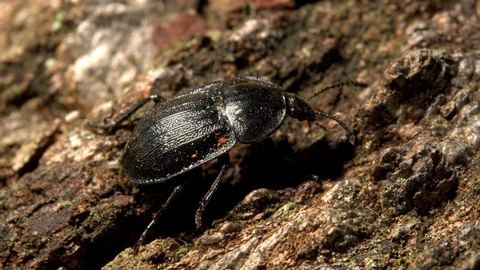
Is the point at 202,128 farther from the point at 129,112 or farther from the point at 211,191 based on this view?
the point at 129,112

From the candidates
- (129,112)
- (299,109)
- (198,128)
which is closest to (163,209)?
(198,128)

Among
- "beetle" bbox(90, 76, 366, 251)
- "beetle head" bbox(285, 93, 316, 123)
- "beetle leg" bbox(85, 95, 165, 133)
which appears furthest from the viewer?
"beetle leg" bbox(85, 95, 165, 133)

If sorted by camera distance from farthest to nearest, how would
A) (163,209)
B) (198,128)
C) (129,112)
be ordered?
(129,112) → (198,128) → (163,209)

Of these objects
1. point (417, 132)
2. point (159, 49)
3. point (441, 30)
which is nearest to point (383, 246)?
point (417, 132)

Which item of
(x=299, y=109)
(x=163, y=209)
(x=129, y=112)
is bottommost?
(x=163, y=209)

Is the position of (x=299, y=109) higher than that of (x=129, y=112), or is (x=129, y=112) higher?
(x=129, y=112)

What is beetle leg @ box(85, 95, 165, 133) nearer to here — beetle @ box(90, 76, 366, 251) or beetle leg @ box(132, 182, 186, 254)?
beetle @ box(90, 76, 366, 251)

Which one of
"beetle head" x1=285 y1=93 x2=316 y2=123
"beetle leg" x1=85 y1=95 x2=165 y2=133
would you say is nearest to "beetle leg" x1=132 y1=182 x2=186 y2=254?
"beetle leg" x1=85 y1=95 x2=165 y2=133
